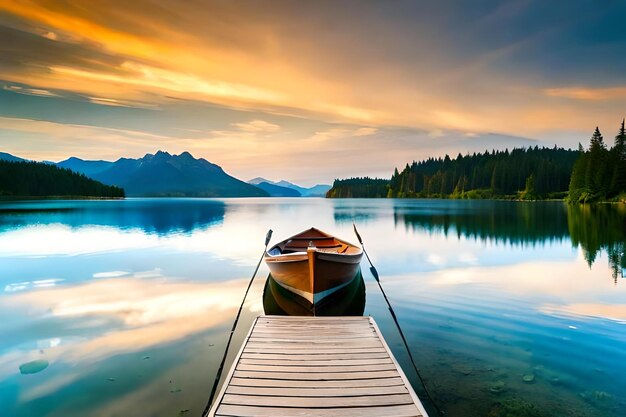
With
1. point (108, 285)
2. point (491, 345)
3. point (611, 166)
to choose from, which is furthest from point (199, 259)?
point (611, 166)

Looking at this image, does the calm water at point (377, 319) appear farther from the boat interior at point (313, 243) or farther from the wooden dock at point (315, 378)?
the boat interior at point (313, 243)

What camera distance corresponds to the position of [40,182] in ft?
539

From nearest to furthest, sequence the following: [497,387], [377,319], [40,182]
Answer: [497,387], [377,319], [40,182]

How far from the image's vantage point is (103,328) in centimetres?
1238

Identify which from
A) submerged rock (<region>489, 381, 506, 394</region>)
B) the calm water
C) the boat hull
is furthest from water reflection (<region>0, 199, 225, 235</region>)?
submerged rock (<region>489, 381, 506, 394</region>)

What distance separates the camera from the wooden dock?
230 inches

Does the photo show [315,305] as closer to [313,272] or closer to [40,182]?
[313,272]

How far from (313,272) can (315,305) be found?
1169mm

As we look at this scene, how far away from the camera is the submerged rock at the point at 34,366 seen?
30.5 feet

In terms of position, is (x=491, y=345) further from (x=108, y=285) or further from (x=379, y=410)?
(x=108, y=285)

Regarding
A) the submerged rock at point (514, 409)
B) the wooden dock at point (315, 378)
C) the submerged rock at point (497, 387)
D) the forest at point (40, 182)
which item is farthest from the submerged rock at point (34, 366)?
the forest at point (40, 182)

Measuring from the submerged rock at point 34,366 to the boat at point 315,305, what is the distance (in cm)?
678

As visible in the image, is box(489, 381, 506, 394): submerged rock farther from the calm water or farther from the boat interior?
the boat interior

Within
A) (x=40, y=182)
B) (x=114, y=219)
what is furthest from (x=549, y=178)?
(x=40, y=182)
